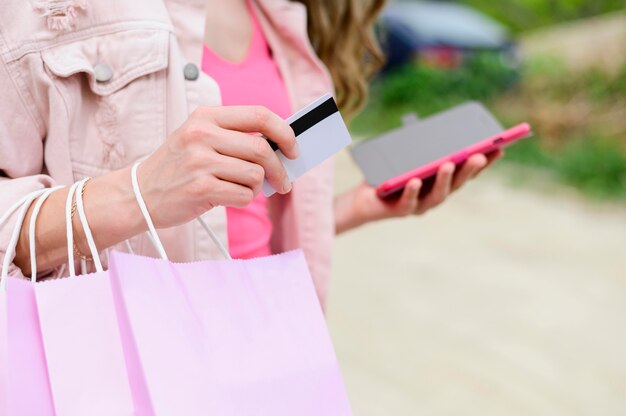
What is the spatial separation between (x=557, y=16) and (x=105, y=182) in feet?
21.7

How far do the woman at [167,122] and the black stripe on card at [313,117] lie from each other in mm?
28

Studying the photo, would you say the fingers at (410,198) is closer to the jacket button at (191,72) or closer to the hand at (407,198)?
the hand at (407,198)

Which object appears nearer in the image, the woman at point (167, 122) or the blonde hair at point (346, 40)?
the woman at point (167, 122)

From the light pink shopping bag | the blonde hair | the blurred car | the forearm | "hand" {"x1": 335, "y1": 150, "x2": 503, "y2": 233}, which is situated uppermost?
the forearm

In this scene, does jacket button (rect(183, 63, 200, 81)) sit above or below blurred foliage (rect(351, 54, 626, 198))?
above

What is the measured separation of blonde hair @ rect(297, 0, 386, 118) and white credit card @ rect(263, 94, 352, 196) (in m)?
0.65

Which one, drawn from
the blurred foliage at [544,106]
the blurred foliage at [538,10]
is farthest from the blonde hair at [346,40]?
the blurred foliage at [538,10]

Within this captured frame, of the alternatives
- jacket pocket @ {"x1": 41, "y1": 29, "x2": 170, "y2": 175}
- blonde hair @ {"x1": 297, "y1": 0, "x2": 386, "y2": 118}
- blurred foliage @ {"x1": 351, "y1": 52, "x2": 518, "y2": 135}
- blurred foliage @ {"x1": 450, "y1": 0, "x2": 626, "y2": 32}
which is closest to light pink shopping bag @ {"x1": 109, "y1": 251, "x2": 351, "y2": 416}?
jacket pocket @ {"x1": 41, "y1": 29, "x2": 170, "y2": 175}

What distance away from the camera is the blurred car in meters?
6.29

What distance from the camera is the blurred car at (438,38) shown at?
6.29 metres

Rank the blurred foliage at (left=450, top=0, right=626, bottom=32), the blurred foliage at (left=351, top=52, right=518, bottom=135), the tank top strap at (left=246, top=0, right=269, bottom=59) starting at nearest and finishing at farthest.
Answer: the tank top strap at (left=246, top=0, right=269, bottom=59) → the blurred foliage at (left=351, top=52, right=518, bottom=135) → the blurred foliage at (left=450, top=0, right=626, bottom=32)

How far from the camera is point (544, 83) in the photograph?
580 centimetres

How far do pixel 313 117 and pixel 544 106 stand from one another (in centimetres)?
500

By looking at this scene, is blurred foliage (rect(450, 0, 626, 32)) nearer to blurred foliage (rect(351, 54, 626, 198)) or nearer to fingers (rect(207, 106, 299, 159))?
blurred foliage (rect(351, 54, 626, 198))
